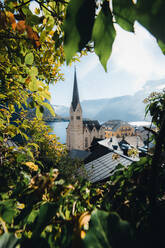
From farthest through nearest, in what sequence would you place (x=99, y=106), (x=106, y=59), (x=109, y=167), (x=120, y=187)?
(x=99, y=106) → (x=109, y=167) → (x=120, y=187) → (x=106, y=59)

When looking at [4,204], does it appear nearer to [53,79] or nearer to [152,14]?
[152,14]

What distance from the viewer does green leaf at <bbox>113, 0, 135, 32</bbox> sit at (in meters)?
0.39

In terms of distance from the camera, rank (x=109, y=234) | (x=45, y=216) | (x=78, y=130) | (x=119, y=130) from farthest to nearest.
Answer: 1. (x=119, y=130)
2. (x=78, y=130)
3. (x=45, y=216)
4. (x=109, y=234)

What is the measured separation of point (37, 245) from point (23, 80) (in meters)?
1.37

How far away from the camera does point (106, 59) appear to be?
439mm

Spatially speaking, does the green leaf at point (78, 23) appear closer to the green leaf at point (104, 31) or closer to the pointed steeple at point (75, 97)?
the green leaf at point (104, 31)

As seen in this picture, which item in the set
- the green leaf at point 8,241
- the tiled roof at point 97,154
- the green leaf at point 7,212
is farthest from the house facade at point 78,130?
the green leaf at point 8,241

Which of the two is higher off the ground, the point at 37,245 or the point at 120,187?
the point at 37,245

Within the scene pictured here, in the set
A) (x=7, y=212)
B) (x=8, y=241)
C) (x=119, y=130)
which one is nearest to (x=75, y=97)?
(x=119, y=130)

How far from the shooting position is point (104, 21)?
0.41 metres

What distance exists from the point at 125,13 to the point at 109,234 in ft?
2.42

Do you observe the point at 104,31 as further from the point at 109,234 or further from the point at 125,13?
the point at 109,234

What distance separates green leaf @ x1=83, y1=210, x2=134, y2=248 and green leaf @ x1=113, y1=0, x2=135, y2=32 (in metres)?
→ 0.67

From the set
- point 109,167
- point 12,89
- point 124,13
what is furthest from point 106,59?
point 109,167
